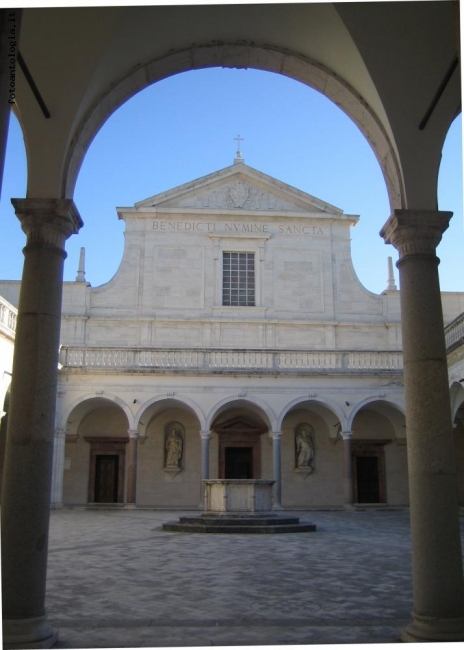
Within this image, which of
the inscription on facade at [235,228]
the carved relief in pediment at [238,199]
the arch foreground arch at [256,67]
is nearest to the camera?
the arch foreground arch at [256,67]

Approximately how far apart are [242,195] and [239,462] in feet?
36.6

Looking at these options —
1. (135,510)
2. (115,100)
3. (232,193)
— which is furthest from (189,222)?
(115,100)

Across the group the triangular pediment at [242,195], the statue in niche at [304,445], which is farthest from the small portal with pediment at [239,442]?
the triangular pediment at [242,195]

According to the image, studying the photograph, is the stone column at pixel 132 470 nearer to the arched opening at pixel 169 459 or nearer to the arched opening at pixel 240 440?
→ the arched opening at pixel 169 459

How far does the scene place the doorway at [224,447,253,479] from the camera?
26438 mm

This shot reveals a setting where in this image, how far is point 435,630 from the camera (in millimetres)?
4996

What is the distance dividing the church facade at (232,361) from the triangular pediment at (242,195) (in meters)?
0.06

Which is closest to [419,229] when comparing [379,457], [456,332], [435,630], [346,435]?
[435,630]

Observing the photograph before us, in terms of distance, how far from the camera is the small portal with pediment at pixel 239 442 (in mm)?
26172

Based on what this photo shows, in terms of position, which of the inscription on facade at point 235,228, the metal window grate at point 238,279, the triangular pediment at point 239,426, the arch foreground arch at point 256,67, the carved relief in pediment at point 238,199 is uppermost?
the carved relief in pediment at point 238,199

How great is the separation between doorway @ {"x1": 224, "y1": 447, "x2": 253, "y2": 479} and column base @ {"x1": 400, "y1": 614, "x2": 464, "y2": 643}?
70.5 feet

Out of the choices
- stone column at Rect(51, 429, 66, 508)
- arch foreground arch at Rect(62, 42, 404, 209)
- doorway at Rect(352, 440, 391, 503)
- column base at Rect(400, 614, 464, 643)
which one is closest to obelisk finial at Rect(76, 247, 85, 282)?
stone column at Rect(51, 429, 66, 508)

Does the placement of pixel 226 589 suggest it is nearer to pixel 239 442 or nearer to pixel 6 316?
pixel 6 316

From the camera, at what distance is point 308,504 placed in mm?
25812
